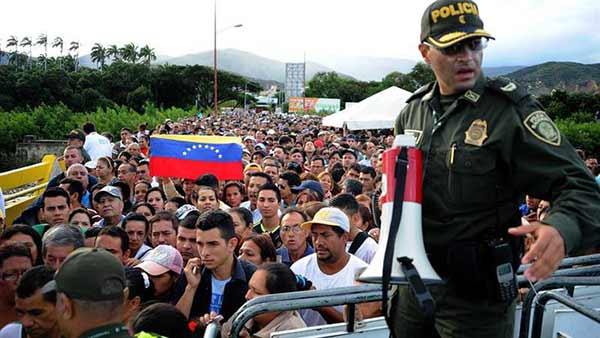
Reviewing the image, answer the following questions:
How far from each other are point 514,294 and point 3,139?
3525cm

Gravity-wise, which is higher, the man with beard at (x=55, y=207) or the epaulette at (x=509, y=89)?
the epaulette at (x=509, y=89)

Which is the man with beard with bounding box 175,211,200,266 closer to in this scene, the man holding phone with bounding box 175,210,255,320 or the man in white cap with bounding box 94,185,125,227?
the man holding phone with bounding box 175,210,255,320

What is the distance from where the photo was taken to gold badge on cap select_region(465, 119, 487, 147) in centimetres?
204

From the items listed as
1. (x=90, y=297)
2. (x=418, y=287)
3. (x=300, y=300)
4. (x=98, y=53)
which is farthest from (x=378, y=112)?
(x=98, y=53)

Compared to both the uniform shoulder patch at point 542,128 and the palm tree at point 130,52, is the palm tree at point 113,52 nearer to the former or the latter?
the palm tree at point 130,52

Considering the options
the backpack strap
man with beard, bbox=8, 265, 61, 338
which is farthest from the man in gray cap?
the backpack strap

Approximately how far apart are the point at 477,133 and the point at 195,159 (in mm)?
8153

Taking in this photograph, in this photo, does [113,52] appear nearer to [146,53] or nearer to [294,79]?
[146,53]

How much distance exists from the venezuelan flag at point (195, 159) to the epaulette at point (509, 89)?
309 inches

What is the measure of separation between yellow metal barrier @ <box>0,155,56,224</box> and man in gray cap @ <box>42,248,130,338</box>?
7.16 metres

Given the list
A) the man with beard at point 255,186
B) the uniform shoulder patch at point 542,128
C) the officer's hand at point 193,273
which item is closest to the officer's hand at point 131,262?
the officer's hand at point 193,273

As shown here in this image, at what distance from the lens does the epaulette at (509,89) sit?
2.05 m

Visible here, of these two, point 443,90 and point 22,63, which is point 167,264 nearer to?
point 443,90

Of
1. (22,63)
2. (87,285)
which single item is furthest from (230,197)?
(22,63)
